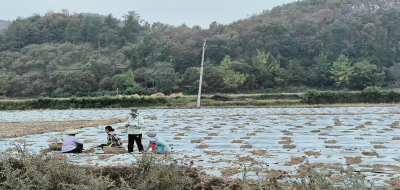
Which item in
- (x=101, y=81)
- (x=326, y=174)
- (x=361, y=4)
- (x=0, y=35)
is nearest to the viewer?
(x=326, y=174)

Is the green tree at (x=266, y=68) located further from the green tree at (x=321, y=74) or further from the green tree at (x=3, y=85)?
the green tree at (x=3, y=85)

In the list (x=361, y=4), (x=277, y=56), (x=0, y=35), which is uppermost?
(x=361, y=4)

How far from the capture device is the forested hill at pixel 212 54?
122 ft

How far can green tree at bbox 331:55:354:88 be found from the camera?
36.2 meters

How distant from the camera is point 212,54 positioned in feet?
149

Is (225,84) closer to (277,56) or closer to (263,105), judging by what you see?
(277,56)

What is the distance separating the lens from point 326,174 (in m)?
3.72

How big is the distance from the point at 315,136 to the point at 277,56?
35.6 meters

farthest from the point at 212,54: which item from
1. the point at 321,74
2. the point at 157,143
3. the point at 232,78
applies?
the point at 157,143

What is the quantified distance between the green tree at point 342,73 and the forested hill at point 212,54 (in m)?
0.10

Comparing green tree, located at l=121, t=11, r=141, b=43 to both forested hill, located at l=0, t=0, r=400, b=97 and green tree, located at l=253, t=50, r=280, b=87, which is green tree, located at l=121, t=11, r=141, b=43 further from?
green tree, located at l=253, t=50, r=280, b=87

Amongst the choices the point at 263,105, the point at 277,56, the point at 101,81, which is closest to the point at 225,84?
the point at 277,56

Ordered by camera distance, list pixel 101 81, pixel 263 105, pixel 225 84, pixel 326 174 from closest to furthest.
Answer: pixel 326 174 → pixel 263 105 → pixel 225 84 → pixel 101 81

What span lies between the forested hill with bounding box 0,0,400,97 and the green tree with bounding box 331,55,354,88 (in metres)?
0.10
